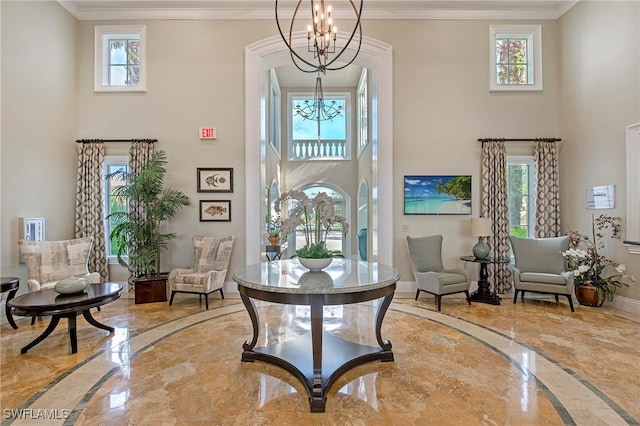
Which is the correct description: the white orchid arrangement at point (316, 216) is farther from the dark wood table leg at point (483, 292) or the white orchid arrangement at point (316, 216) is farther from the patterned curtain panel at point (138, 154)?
the patterned curtain panel at point (138, 154)

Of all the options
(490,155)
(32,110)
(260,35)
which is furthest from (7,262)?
(490,155)

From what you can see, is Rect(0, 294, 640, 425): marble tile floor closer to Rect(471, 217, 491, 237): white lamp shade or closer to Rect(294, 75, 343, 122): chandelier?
Rect(471, 217, 491, 237): white lamp shade

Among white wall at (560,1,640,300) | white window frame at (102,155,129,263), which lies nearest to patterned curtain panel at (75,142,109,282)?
white window frame at (102,155,129,263)

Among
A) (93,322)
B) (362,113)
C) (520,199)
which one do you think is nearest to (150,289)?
(93,322)

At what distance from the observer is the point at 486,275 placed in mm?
4973

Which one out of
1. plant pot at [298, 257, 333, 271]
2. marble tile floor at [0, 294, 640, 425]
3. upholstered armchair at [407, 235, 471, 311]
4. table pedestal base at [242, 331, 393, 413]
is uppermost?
plant pot at [298, 257, 333, 271]

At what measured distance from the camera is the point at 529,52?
18.7ft

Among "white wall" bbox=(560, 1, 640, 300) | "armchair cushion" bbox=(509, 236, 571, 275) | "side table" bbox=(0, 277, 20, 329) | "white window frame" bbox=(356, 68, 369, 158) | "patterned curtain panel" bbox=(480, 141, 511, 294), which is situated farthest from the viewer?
"white window frame" bbox=(356, 68, 369, 158)

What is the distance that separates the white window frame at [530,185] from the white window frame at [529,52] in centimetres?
120

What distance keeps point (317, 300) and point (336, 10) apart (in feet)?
17.1

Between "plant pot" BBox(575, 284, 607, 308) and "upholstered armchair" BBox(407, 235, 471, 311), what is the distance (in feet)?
5.12

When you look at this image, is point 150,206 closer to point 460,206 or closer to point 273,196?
point 273,196

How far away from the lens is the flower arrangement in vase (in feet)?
14.6

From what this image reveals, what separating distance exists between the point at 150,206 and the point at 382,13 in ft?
16.7
